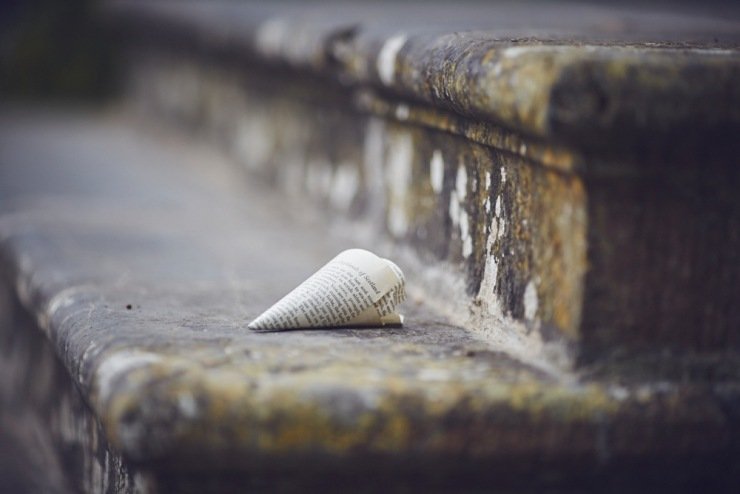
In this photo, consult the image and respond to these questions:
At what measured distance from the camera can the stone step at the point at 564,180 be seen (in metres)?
1.11

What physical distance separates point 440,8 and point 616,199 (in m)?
1.93

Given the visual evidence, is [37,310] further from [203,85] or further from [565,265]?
[203,85]

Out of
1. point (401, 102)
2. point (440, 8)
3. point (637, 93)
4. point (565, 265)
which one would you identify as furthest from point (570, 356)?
point (440, 8)

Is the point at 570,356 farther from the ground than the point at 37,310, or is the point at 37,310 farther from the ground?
the point at 570,356

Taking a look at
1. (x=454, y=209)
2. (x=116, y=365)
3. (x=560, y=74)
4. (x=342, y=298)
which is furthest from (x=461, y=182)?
(x=116, y=365)

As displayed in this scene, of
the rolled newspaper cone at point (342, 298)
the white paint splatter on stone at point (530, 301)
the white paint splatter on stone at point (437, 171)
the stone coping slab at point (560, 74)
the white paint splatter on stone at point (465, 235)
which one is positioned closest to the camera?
the stone coping slab at point (560, 74)

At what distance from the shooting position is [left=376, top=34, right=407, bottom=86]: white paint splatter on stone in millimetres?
1733

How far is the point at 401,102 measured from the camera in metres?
1.83

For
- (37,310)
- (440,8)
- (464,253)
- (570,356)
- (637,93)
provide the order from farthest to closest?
(440,8) → (37,310) → (464,253) → (570,356) → (637,93)

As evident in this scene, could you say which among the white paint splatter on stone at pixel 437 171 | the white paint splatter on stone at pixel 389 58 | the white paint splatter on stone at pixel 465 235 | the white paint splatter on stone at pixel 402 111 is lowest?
the white paint splatter on stone at pixel 465 235

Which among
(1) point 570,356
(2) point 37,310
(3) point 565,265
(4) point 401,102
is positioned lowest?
(2) point 37,310

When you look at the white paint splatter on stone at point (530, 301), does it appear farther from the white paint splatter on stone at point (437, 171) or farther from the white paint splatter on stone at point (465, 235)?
the white paint splatter on stone at point (437, 171)

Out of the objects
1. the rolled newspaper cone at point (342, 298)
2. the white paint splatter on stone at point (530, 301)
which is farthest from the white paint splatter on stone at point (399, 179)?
the white paint splatter on stone at point (530, 301)

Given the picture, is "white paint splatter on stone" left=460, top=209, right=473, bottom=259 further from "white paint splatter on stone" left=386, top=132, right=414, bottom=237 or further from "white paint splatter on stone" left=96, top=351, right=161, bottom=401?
"white paint splatter on stone" left=96, top=351, right=161, bottom=401
